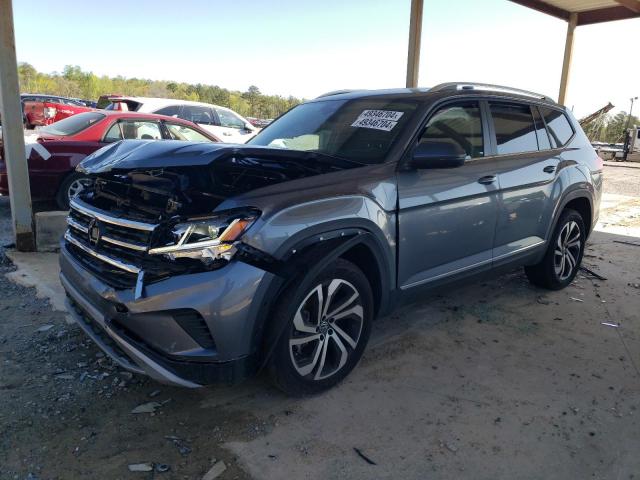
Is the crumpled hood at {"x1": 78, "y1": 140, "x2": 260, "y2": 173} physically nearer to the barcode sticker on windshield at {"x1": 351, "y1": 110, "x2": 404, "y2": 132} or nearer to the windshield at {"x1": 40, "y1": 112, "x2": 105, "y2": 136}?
the barcode sticker on windshield at {"x1": 351, "y1": 110, "x2": 404, "y2": 132}

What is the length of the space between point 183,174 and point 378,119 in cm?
155

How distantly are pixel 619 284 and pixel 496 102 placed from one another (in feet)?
8.94

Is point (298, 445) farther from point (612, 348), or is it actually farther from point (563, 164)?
point (563, 164)

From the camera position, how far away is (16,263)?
201 inches

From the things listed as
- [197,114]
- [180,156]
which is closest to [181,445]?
[180,156]

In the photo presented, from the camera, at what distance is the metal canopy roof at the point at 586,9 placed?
10.1m

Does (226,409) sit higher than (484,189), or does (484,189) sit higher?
(484,189)

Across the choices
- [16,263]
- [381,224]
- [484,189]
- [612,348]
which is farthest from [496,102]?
[16,263]

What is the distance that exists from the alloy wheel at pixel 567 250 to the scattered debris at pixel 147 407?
12.5 feet

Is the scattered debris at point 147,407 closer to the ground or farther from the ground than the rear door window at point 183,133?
closer to the ground

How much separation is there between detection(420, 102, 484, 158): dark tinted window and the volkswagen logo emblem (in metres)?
2.11

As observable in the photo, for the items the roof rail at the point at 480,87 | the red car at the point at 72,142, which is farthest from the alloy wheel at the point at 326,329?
the red car at the point at 72,142

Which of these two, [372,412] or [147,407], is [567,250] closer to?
[372,412]

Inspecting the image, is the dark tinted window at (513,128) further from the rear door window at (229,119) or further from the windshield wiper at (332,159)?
the rear door window at (229,119)
